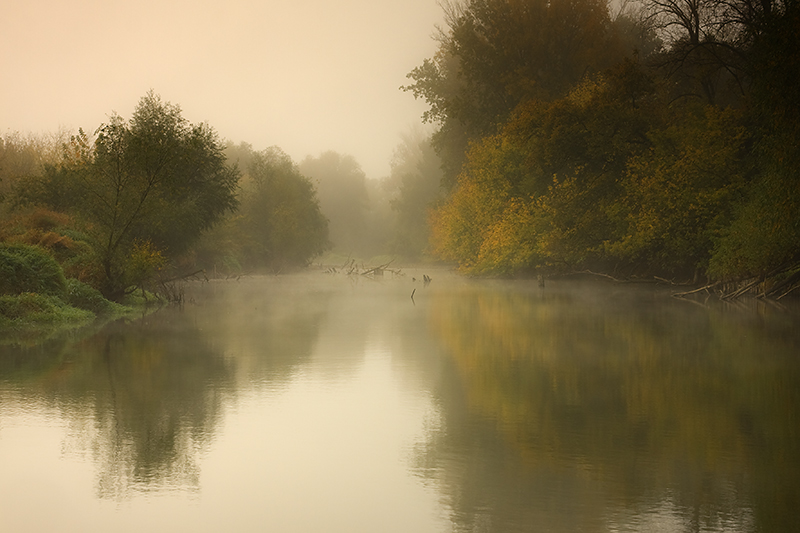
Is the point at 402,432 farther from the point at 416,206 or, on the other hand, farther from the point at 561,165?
the point at 416,206

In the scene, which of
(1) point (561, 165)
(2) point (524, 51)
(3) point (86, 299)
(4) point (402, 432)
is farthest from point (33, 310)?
(2) point (524, 51)

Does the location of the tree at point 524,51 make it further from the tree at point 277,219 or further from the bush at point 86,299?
the bush at point 86,299

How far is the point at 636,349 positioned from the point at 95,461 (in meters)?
12.2

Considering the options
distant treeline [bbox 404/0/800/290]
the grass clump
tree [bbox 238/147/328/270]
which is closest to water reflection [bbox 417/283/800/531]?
distant treeline [bbox 404/0/800/290]

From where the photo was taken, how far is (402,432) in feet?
32.8

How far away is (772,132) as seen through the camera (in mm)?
23875

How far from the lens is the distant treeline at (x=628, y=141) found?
84.0 ft

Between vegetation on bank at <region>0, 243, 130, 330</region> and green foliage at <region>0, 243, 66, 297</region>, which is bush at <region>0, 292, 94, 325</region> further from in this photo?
green foliage at <region>0, 243, 66, 297</region>

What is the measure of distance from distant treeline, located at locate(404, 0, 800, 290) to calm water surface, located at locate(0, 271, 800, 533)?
303 inches

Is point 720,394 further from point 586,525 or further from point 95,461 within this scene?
point 95,461

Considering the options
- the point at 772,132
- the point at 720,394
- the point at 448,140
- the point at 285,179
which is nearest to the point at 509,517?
the point at 720,394

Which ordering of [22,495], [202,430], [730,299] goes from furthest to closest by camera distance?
[730,299] → [202,430] → [22,495]

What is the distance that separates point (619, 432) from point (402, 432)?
2573 millimetres

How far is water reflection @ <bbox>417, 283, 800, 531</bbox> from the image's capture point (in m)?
6.89
